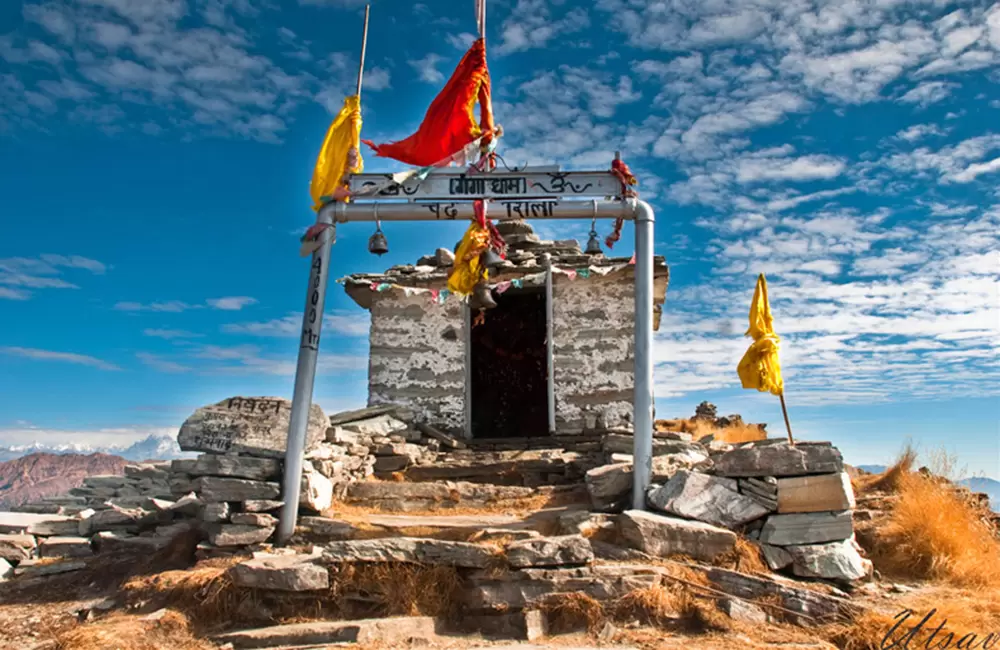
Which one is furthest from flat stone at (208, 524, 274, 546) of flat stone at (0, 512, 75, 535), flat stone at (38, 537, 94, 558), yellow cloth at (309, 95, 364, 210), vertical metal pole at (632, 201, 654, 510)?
vertical metal pole at (632, 201, 654, 510)

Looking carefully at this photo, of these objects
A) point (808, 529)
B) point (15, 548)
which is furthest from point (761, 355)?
point (15, 548)

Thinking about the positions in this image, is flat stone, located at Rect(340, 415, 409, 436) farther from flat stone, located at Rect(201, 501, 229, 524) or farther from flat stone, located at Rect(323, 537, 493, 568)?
flat stone, located at Rect(323, 537, 493, 568)

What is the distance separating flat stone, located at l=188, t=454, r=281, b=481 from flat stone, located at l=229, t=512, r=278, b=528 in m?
0.42

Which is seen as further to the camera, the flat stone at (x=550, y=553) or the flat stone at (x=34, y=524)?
the flat stone at (x=34, y=524)

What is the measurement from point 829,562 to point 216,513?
6305mm

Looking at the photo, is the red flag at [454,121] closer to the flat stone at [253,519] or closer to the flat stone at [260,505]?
the flat stone at [260,505]

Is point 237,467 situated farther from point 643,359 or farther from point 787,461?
point 787,461

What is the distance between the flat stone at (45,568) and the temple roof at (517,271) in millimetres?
6525

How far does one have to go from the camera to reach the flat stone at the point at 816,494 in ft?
22.5

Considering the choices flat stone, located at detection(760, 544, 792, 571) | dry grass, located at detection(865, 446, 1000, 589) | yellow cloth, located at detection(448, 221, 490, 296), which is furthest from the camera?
yellow cloth, located at detection(448, 221, 490, 296)

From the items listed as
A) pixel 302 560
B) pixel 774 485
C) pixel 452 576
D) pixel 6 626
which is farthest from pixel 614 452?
pixel 6 626

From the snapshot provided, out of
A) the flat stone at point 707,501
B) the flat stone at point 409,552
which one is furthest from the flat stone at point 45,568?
the flat stone at point 707,501

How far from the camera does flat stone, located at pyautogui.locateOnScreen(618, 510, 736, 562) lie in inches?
260

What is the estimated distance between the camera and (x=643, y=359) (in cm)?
777
